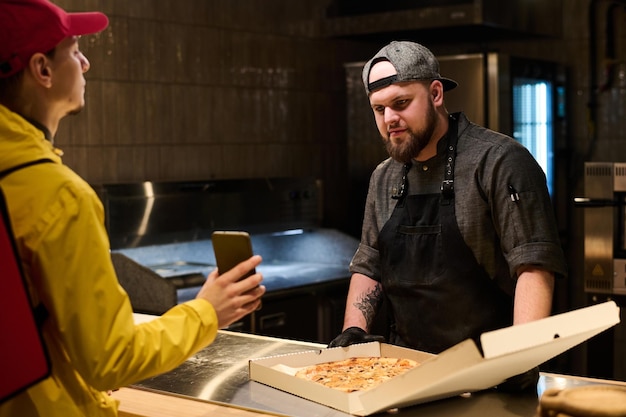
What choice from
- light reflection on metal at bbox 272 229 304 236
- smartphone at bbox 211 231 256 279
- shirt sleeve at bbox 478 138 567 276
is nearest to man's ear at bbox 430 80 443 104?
shirt sleeve at bbox 478 138 567 276

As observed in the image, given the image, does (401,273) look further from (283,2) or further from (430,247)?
(283,2)

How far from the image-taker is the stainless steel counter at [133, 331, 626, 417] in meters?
2.01

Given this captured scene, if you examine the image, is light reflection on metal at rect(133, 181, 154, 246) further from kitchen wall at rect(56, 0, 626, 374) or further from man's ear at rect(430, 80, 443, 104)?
man's ear at rect(430, 80, 443, 104)

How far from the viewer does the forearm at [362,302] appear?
2.76 metres

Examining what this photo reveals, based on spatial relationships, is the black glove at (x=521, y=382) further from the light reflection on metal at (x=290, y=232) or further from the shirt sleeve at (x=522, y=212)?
the light reflection on metal at (x=290, y=232)

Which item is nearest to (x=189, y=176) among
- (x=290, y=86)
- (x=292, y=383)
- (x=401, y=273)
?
(x=290, y=86)

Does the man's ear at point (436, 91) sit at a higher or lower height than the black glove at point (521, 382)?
higher

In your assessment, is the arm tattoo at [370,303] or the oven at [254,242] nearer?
the arm tattoo at [370,303]

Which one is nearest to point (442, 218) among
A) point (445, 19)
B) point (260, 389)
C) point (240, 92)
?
point (260, 389)

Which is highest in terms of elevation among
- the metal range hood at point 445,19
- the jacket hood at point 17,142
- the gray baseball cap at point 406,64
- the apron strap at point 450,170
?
the metal range hood at point 445,19

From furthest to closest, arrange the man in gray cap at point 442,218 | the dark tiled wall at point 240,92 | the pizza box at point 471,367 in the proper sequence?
the dark tiled wall at point 240,92 → the man in gray cap at point 442,218 → the pizza box at point 471,367

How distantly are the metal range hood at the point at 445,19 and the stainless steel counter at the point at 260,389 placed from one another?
283cm

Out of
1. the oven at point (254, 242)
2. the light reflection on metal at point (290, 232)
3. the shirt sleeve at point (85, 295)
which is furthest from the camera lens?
the light reflection on metal at point (290, 232)

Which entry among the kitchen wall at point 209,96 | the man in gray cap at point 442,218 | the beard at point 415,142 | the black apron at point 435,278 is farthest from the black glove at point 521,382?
the kitchen wall at point 209,96
